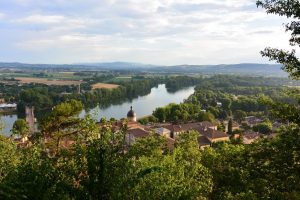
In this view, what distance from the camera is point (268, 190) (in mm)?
9773

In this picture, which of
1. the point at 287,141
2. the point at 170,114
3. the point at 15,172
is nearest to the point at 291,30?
the point at 287,141

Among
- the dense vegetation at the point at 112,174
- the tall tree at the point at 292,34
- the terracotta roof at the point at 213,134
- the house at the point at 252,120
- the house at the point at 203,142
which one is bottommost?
the house at the point at 252,120

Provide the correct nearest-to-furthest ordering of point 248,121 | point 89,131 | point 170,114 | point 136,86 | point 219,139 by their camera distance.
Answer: point 89,131
point 219,139
point 170,114
point 248,121
point 136,86

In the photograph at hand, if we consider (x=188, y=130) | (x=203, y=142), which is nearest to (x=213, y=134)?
(x=203, y=142)

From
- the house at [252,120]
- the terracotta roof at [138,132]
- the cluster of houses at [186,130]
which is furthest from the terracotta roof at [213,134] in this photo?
the house at [252,120]

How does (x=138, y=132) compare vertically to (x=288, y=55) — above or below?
below

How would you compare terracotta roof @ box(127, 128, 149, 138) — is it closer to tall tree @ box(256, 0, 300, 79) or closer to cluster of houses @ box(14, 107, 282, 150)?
cluster of houses @ box(14, 107, 282, 150)

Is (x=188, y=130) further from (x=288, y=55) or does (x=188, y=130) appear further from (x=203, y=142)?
(x=288, y=55)

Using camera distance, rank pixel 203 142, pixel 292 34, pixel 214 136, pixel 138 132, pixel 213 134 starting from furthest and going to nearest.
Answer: pixel 213 134 < pixel 214 136 < pixel 138 132 < pixel 203 142 < pixel 292 34

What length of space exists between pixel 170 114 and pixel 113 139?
5935 cm

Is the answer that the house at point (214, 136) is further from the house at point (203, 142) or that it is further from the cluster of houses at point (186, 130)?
the house at point (203, 142)

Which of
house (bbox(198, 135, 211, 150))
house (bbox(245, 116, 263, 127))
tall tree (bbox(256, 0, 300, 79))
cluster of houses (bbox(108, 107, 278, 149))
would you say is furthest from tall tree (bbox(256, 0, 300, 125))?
house (bbox(245, 116, 263, 127))

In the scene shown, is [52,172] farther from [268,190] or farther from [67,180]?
[268,190]

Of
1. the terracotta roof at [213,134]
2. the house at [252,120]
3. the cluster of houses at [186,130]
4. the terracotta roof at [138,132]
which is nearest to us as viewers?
the cluster of houses at [186,130]
